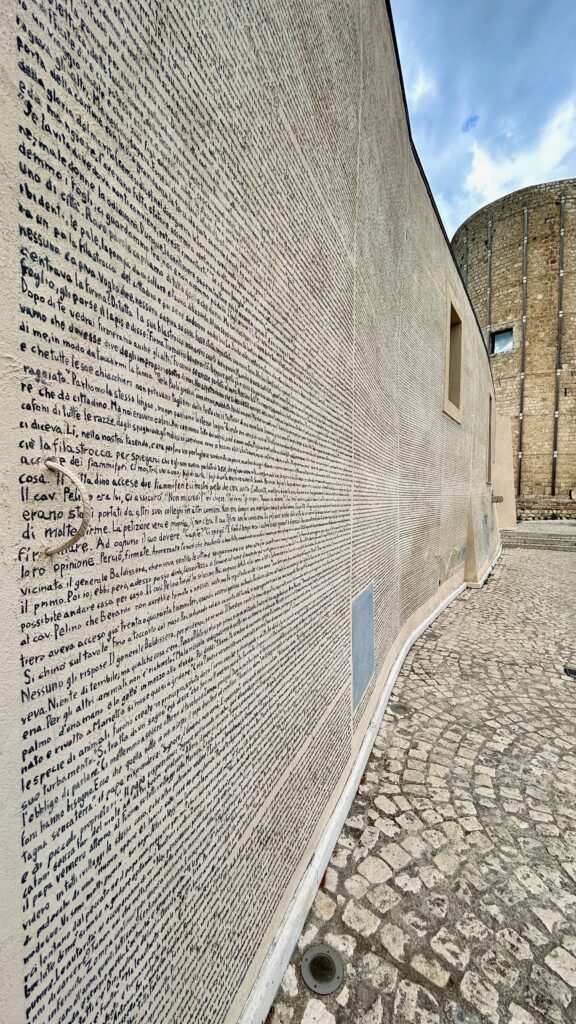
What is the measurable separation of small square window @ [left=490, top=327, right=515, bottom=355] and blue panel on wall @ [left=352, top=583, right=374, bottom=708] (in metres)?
26.5

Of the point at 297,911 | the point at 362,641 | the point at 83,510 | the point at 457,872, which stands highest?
the point at 83,510

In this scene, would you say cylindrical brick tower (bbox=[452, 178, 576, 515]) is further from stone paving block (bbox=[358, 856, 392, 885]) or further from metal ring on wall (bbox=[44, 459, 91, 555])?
metal ring on wall (bbox=[44, 459, 91, 555])

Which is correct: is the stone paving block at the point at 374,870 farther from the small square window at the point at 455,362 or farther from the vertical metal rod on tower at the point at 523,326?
the vertical metal rod on tower at the point at 523,326

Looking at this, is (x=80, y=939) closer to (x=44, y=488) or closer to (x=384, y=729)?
(x=44, y=488)

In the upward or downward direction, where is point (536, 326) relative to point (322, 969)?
upward

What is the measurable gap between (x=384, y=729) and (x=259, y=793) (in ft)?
8.29

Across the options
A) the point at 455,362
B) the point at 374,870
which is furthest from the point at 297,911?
the point at 455,362

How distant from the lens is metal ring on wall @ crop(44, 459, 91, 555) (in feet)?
2.10

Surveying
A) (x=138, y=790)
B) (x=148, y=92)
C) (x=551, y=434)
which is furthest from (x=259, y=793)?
(x=551, y=434)

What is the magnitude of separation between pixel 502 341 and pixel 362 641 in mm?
27679

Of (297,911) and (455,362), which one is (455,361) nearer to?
(455,362)

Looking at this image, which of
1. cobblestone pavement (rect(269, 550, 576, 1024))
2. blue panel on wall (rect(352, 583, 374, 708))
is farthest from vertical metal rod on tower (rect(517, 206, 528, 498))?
blue panel on wall (rect(352, 583, 374, 708))

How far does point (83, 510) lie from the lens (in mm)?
679

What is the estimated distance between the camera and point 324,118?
76.9 inches
